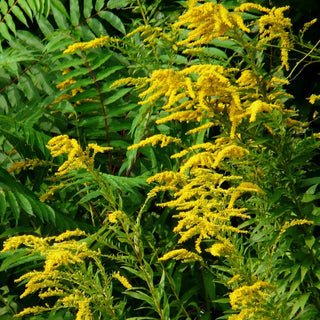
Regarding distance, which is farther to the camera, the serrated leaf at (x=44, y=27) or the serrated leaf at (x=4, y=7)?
the serrated leaf at (x=44, y=27)

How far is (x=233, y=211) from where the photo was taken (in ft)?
6.26

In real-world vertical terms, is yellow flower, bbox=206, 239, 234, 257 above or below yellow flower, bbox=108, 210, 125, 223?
below

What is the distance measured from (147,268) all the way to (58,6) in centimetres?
192

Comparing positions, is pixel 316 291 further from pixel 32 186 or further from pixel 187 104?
pixel 32 186

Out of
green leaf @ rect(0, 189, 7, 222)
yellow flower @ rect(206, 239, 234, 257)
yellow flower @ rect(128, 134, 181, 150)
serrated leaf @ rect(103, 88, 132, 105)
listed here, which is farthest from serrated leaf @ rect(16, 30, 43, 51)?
yellow flower @ rect(206, 239, 234, 257)

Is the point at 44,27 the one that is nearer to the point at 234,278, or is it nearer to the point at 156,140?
the point at 156,140

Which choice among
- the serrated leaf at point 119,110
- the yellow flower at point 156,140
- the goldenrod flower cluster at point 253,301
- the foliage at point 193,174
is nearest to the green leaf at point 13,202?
the foliage at point 193,174

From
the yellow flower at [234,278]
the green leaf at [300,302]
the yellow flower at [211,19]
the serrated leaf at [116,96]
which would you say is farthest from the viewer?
the serrated leaf at [116,96]

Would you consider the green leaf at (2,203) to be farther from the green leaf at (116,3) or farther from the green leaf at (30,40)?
the green leaf at (116,3)

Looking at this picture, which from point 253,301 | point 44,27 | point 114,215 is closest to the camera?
point 253,301

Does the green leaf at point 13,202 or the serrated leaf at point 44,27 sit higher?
the serrated leaf at point 44,27

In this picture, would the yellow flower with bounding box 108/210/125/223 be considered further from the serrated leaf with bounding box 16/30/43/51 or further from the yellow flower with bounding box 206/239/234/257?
the serrated leaf with bounding box 16/30/43/51

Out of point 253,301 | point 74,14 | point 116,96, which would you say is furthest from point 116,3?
point 253,301

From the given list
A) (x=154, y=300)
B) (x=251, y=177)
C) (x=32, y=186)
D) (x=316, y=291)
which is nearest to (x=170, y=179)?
(x=251, y=177)
